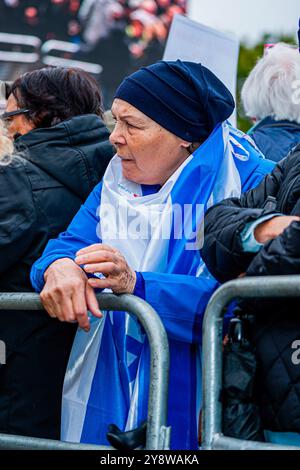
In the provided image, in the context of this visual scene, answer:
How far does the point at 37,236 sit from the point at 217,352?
3.08ft

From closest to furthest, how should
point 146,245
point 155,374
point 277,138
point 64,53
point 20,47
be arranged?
point 155,374 < point 146,245 < point 277,138 < point 20,47 < point 64,53

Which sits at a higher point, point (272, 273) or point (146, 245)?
point (146, 245)

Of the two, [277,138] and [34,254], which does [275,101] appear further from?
[34,254]

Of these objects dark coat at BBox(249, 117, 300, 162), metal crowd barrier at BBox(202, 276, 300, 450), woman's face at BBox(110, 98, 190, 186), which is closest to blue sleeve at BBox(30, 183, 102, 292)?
woman's face at BBox(110, 98, 190, 186)

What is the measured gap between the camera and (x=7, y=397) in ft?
9.80

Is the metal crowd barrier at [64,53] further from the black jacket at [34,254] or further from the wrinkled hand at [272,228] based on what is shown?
the wrinkled hand at [272,228]

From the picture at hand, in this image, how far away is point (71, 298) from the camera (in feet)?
8.43

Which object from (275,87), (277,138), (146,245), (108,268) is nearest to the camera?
(108,268)

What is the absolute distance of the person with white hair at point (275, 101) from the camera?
3.92 m

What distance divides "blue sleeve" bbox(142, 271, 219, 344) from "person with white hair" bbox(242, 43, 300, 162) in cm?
141

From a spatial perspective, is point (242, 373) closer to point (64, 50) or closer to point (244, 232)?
point (244, 232)

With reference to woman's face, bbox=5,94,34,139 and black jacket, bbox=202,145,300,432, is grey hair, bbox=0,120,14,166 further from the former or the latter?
black jacket, bbox=202,145,300,432

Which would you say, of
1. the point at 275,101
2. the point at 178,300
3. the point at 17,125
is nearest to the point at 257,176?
the point at 178,300

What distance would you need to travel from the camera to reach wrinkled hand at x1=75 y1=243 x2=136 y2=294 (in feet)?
8.30
